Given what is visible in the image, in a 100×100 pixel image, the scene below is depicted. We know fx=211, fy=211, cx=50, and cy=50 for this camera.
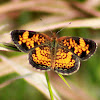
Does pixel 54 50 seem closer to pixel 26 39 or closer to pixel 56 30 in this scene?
pixel 26 39

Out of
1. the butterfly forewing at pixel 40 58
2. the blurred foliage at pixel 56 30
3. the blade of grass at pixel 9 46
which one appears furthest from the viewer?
the blurred foliage at pixel 56 30

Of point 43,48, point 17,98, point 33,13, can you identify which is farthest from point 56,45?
point 33,13

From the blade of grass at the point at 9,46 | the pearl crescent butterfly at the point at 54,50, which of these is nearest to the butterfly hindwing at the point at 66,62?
the pearl crescent butterfly at the point at 54,50

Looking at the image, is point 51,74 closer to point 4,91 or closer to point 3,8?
point 4,91

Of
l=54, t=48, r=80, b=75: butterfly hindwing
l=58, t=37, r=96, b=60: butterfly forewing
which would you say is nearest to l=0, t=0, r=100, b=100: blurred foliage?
l=58, t=37, r=96, b=60: butterfly forewing

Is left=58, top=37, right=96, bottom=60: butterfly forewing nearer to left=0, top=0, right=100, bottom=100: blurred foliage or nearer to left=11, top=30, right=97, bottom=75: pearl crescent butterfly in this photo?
left=11, top=30, right=97, bottom=75: pearl crescent butterfly

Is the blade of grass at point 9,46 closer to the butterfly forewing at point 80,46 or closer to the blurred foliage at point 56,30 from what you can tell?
the butterfly forewing at point 80,46

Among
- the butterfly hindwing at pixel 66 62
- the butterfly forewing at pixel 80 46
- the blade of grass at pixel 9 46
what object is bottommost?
the butterfly hindwing at pixel 66 62
